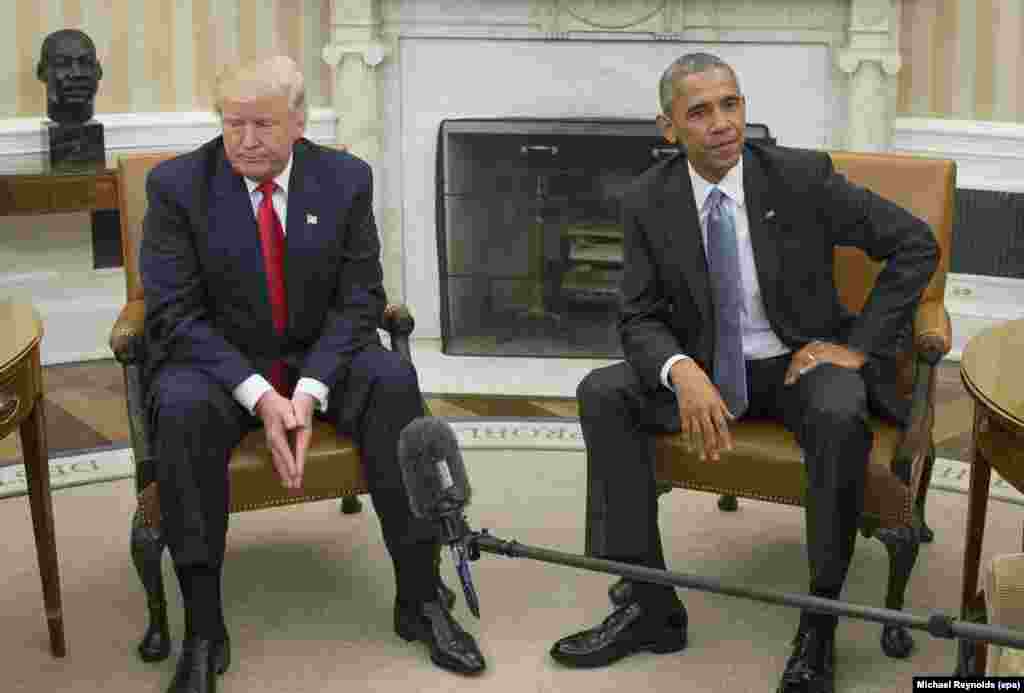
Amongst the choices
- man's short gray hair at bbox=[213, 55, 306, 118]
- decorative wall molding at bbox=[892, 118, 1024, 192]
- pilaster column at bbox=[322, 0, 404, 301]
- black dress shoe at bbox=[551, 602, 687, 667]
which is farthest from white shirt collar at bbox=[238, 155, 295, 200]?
decorative wall molding at bbox=[892, 118, 1024, 192]

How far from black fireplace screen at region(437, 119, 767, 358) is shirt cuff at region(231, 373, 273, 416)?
2485 millimetres

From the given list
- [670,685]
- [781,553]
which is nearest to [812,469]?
[670,685]

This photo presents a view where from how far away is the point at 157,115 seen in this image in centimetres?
555

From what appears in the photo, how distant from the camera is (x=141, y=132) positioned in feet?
18.1

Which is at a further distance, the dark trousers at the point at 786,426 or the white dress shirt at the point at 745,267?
the white dress shirt at the point at 745,267

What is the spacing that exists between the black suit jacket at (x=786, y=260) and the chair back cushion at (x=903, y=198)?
179 mm

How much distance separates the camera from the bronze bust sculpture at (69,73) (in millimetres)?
5047

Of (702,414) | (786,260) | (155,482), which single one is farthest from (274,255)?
(786,260)

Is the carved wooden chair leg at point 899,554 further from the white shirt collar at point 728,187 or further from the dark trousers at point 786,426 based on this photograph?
the white shirt collar at point 728,187

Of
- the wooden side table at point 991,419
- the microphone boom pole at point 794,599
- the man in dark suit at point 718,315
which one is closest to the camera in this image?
the microphone boom pole at point 794,599

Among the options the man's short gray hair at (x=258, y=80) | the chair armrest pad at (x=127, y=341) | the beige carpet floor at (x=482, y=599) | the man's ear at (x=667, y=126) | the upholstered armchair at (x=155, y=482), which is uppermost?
the man's short gray hair at (x=258, y=80)

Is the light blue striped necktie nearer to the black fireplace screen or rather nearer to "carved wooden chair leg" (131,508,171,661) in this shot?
"carved wooden chair leg" (131,508,171,661)

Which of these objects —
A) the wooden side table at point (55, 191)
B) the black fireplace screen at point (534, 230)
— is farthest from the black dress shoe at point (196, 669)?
the black fireplace screen at point (534, 230)

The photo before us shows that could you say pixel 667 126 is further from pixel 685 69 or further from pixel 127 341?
pixel 127 341
